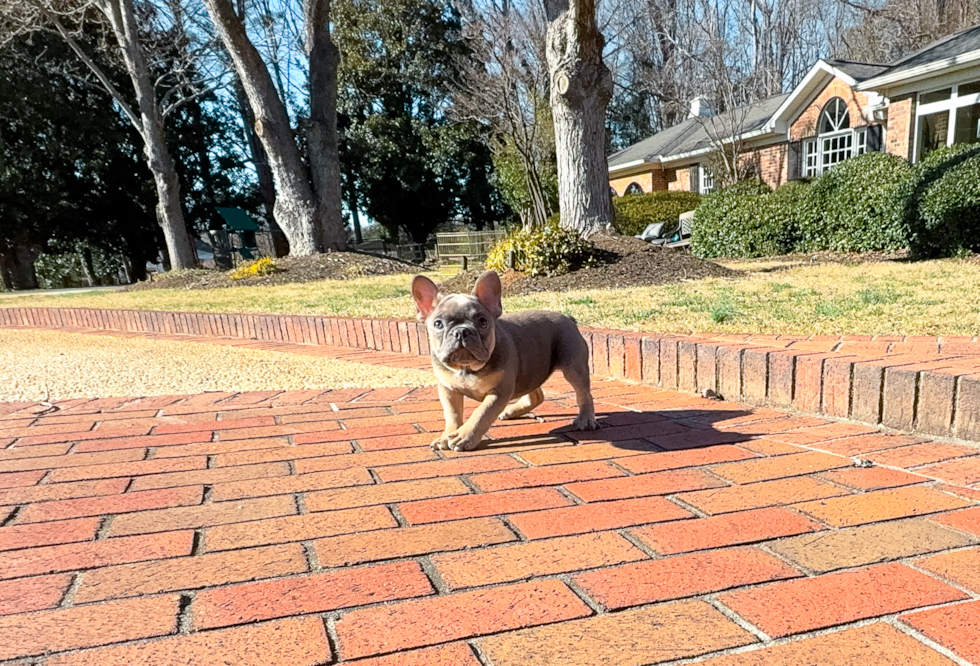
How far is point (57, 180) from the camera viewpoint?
20500 mm

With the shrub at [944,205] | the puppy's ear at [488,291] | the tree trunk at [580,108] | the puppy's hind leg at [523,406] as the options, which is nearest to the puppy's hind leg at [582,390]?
the puppy's hind leg at [523,406]

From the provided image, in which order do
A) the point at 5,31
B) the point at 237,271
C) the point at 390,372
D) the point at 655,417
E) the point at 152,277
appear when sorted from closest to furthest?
the point at 655,417, the point at 390,372, the point at 237,271, the point at 152,277, the point at 5,31

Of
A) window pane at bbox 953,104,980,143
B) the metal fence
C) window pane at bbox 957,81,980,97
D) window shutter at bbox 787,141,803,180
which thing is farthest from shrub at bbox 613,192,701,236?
window pane at bbox 957,81,980,97

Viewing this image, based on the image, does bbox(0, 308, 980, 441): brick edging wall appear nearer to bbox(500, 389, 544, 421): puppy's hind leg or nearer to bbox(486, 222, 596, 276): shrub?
bbox(500, 389, 544, 421): puppy's hind leg

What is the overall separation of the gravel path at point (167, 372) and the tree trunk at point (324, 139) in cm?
867

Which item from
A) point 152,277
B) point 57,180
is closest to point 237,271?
point 152,277

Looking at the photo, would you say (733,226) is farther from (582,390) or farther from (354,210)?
(354,210)

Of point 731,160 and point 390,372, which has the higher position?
point 731,160

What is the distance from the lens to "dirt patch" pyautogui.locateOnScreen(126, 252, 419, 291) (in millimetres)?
11133

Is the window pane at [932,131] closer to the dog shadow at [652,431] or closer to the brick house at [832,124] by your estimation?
the brick house at [832,124]

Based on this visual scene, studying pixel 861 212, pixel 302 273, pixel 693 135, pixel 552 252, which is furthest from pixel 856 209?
pixel 693 135

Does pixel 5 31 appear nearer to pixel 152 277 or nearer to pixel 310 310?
pixel 152 277

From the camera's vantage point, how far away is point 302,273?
37.4 feet

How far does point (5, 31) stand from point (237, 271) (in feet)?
39.5
